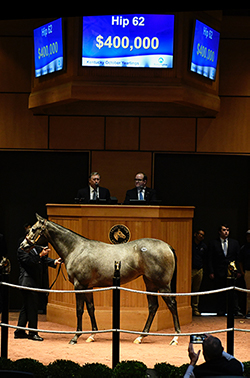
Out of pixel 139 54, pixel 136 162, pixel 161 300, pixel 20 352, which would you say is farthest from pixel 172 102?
pixel 20 352

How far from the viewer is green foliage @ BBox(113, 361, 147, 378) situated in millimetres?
5152

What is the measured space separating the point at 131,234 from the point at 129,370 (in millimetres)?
3837

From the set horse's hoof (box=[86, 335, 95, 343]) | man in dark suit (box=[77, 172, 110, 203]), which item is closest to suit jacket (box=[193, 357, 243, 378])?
horse's hoof (box=[86, 335, 95, 343])

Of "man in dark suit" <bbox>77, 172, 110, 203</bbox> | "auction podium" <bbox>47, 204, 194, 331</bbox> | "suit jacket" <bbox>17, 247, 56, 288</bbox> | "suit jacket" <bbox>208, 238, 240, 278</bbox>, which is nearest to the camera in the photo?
"suit jacket" <bbox>17, 247, 56, 288</bbox>

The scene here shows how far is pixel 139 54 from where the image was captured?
9.57m

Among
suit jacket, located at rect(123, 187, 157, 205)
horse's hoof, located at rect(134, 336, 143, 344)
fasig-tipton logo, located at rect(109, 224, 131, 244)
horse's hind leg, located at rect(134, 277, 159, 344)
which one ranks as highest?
suit jacket, located at rect(123, 187, 157, 205)

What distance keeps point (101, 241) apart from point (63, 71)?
10.6 feet

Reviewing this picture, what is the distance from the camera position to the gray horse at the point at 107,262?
26.3ft

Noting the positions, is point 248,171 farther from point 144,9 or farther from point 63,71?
point 144,9

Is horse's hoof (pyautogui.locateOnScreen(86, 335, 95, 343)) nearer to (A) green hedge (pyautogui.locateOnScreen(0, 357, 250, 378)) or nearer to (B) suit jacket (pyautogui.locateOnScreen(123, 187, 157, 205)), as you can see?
(B) suit jacket (pyautogui.locateOnScreen(123, 187, 157, 205))

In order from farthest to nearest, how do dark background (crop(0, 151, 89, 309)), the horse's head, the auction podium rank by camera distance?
dark background (crop(0, 151, 89, 309)) → the auction podium → the horse's head

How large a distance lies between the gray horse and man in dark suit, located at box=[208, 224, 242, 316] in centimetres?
246

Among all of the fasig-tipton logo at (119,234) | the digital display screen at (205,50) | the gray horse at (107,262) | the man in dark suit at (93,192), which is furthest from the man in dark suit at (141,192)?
the digital display screen at (205,50)

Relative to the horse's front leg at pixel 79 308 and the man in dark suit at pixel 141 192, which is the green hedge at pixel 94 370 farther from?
the man in dark suit at pixel 141 192
